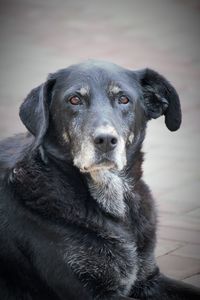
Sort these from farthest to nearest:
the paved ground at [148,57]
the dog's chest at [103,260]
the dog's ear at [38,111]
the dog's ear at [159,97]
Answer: the paved ground at [148,57] → the dog's ear at [159,97] → the dog's ear at [38,111] → the dog's chest at [103,260]

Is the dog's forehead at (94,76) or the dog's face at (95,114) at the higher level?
the dog's forehead at (94,76)

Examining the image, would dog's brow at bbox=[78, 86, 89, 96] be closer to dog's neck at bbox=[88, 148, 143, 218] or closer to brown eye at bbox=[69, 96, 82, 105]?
brown eye at bbox=[69, 96, 82, 105]

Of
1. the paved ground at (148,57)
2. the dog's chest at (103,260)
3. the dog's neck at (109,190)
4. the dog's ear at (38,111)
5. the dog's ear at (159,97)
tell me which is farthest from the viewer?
the paved ground at (148,57)

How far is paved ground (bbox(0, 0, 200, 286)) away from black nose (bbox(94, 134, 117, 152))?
120 cm

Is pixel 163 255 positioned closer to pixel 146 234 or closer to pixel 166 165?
pixel 146 234

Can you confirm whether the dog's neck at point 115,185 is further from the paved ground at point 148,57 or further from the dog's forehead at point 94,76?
the paved ground at point 148,57

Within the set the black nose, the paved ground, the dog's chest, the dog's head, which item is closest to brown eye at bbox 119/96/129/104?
the dog's head

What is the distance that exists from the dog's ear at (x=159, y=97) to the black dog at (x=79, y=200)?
12cm

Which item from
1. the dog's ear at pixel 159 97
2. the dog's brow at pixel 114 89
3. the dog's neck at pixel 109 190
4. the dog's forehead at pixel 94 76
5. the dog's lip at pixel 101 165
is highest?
the dog's forehead at pixel 94 76

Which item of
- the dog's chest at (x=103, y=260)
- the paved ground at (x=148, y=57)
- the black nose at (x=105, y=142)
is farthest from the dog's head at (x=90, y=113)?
the paved ground at (x=148, y=57)

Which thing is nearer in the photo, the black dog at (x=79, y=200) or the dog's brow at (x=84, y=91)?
the black dog at (x=79, y=200)

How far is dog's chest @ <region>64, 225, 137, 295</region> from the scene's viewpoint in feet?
13.8

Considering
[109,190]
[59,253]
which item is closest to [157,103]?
[109,190]

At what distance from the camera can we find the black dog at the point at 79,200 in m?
4.24
